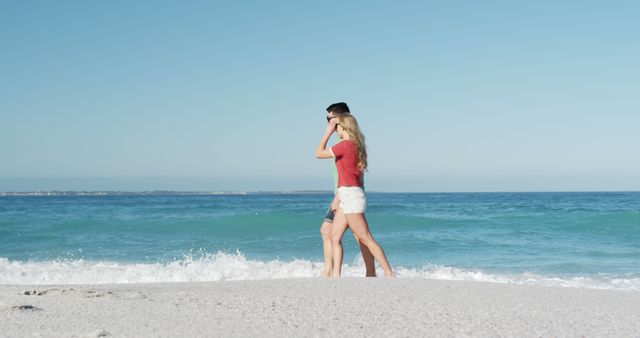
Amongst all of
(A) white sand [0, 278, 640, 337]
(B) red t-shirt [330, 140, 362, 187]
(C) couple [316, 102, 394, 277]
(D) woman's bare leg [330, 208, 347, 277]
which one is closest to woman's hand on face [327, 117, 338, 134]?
(C) couple [316, 102, 394, 277]

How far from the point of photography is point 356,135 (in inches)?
265

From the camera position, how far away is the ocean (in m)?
11.1

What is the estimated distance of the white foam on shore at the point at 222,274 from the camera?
10.5 m

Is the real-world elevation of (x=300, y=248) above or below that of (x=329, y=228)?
below

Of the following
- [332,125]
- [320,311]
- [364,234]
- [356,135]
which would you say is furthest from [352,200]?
[320,311]

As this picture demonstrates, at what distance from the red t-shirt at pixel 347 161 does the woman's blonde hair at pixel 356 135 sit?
0.14 feet

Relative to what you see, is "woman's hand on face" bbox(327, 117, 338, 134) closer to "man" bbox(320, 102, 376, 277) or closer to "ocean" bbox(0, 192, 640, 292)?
"man" bbox(320, 102, 376, 277)

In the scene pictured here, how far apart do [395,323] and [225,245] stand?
1323 cm

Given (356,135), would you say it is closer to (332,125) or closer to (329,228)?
(332,125)

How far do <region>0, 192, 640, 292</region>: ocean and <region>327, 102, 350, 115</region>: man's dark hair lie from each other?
4581 millimetres

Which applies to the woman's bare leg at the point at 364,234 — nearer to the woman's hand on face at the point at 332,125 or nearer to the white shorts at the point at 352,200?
the white shorts at the point at 352,200

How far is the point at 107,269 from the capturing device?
1189 cm

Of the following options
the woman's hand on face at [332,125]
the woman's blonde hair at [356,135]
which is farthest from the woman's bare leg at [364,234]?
the woman's hand on face at [332,125]

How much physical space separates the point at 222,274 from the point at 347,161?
17.4ft
